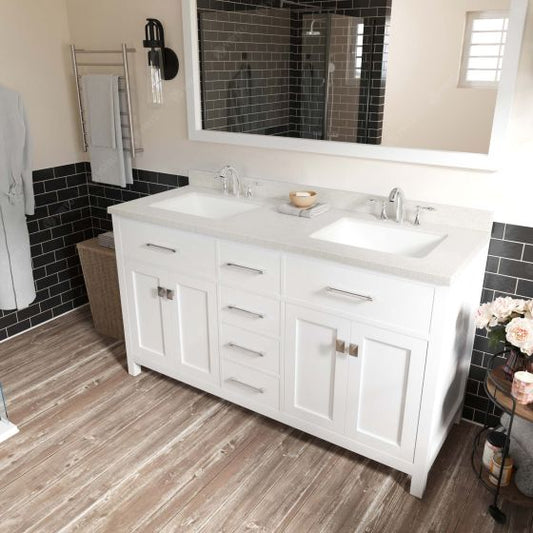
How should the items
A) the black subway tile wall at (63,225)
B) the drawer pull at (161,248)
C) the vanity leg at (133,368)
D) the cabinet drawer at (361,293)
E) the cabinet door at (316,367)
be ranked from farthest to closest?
the black subway tile wall at (63,225), the vanity leg at (133,368), the drawer pull at (161,248), the cabinet door at (316,367), the cabinet drawer at (361,293)

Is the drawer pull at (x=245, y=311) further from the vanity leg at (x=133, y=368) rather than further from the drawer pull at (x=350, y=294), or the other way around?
the vanity leg at (x=133, y=368)

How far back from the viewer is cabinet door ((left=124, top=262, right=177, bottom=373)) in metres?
2.57

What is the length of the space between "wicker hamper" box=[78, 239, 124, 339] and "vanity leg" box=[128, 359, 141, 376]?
0.36m

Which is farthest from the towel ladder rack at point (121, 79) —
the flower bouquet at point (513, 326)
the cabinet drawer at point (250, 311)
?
the flower bouquet at point (513, 326)

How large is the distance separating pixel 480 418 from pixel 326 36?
1.82 meters

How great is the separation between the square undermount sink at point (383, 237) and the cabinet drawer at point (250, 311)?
13.3 inches

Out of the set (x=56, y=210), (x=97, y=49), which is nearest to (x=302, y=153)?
(x=97, y=49)

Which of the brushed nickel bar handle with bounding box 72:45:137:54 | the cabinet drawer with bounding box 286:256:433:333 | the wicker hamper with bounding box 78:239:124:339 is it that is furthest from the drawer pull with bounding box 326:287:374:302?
the brushed nickel bar handle with bounding box 72:45:137:54

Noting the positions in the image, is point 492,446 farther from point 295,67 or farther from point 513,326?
point 295,67

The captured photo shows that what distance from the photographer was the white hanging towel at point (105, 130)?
118 inches

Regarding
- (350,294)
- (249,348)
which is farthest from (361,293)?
(249,348)

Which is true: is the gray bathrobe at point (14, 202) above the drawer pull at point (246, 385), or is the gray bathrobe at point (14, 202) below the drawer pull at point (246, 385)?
above

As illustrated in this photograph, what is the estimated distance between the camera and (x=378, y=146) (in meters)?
2.32

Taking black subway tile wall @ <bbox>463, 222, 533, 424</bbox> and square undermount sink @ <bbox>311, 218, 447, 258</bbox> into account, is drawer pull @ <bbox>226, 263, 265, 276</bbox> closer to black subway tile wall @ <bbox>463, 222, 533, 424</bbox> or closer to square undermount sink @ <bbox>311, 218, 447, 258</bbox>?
square undermount sink @ <bbox>311, 218, 447, 258</bbox>
